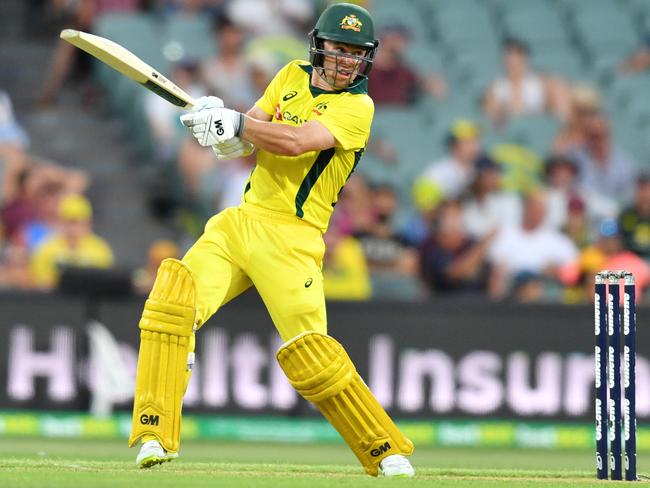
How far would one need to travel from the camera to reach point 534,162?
13.9 metres

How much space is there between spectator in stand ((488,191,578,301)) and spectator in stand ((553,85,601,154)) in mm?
1310

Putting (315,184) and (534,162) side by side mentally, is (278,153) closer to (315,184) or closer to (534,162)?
(315,184)

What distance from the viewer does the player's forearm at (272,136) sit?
669cm

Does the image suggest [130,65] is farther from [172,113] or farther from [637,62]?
[637,62]

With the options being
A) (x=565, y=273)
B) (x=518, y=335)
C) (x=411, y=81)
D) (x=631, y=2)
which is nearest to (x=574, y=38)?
(x=631, y=2)

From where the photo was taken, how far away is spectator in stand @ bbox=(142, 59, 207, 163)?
499 inches

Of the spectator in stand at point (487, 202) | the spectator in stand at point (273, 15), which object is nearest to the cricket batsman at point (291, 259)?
the spectator in stand at point (487, 202)

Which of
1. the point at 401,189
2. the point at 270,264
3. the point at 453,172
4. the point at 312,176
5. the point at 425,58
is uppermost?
the point at 425,58

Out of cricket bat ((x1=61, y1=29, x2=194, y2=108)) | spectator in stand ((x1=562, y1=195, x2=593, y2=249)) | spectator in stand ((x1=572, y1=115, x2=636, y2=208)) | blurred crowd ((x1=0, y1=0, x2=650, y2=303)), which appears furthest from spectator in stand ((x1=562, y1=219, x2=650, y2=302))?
cricket bat ((x1=61, y1=29, x2=194, y2=108))

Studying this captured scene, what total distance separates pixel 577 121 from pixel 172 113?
3.87m

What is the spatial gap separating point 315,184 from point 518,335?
436 centimetres

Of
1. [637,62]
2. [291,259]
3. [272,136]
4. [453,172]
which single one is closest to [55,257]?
[453,172]

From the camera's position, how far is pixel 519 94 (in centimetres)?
1457

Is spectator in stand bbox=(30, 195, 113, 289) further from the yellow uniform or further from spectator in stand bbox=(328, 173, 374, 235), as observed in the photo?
the yellow uniform
